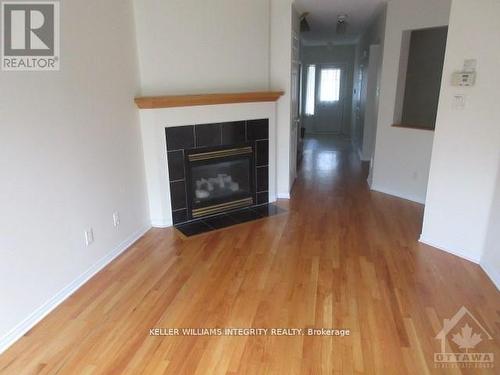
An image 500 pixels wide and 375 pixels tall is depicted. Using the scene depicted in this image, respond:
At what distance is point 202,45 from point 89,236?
215 centimetres

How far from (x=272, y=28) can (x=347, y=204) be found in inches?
89.4

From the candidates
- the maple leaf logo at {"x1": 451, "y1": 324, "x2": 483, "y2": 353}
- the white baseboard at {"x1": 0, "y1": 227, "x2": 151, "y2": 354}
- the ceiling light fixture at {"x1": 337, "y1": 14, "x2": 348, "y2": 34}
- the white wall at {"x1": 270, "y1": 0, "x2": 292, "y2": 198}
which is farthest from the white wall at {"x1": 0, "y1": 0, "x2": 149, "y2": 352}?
the ceiling light fixture at {"x1": 337, "y1": 14, "x2": 348, "y2": 34}

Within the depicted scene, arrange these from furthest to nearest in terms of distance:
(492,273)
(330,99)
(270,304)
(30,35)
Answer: (330,99), (492,273), (270,304), (30,35)

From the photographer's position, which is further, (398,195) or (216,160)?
(398,195)

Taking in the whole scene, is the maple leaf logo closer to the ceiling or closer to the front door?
the ceiling

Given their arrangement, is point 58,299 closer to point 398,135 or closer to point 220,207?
point 220,207

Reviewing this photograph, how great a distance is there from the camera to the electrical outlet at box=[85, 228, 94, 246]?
2.71 metres

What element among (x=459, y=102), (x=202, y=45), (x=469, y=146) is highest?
(x=202, y=45)

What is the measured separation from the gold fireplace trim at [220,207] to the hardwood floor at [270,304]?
410 millimetres

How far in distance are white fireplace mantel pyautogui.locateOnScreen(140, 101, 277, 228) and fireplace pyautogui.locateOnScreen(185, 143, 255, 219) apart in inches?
10.5

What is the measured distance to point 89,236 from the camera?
2746 mm

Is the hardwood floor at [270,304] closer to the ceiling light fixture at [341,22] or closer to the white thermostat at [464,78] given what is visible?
the white thermostat at [464,78]

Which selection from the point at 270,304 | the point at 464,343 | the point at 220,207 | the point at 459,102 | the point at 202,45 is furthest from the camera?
the point at 220,207

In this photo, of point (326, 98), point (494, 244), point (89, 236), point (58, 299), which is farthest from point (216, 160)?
point (326, 98)
